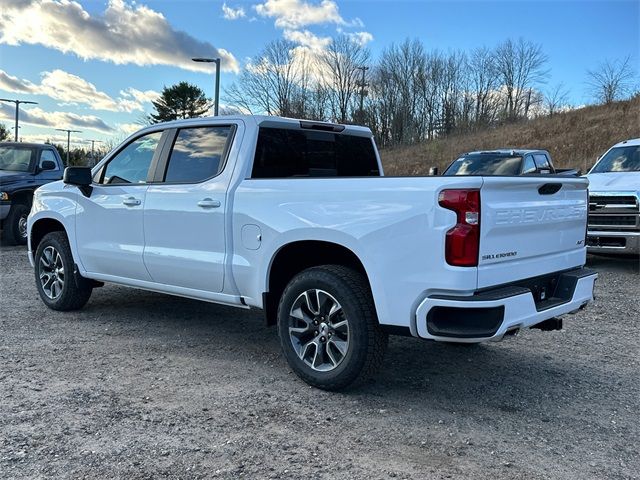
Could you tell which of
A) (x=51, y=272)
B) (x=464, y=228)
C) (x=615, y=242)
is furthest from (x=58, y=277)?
(x=615, y=242)

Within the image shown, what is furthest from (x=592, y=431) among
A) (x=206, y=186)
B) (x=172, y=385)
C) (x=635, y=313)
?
(x=635, y=313)

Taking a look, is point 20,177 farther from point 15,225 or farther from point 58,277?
point 58,277

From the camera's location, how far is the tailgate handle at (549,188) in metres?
3.80

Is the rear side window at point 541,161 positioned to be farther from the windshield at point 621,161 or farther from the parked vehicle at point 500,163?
the windshield at point 621,161

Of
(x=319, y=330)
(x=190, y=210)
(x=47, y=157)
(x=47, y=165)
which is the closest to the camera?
(x=319, y=330)

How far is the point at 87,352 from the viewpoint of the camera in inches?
191

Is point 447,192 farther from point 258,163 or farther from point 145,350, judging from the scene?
point 145,350

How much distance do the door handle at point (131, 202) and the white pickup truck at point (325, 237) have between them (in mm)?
17

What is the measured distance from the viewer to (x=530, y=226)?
3711 mm

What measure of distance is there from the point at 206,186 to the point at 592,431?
10.5ft

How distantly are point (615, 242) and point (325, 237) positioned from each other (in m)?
6.70

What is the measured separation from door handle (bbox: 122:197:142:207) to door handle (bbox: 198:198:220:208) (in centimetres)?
86

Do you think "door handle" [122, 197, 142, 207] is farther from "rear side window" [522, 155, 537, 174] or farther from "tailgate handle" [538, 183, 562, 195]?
"rear side window" [522, 155, 537, 174]

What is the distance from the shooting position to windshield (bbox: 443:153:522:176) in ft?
40.0
